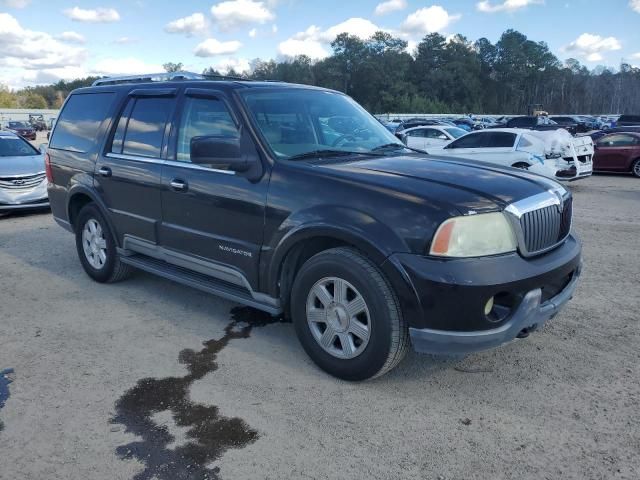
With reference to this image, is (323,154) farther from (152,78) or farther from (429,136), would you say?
(429,136)

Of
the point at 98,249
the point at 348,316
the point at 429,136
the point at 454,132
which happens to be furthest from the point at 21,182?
the point at 454,132

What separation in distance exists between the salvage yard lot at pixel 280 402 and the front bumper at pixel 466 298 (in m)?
0.49

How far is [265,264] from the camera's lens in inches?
153

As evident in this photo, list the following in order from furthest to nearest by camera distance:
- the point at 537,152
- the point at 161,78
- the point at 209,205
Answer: the point at 537,152 → the point at 161,78 → the point at 209,205

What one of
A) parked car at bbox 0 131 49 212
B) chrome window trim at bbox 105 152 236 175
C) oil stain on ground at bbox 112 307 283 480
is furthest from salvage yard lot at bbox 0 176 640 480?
parked car at bbox 0 131 49 212

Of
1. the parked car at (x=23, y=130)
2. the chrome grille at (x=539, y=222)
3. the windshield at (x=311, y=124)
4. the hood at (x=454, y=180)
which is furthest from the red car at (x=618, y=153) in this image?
the parked car at (x=23, y=130)

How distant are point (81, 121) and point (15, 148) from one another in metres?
6.30

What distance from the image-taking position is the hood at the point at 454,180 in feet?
10.6

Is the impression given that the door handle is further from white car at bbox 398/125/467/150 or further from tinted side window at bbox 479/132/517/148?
white car at bbox 398/125/467/150

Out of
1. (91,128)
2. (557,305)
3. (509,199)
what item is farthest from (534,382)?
(91,128)

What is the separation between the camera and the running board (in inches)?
160

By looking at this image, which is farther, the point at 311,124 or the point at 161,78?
the point at 161,78

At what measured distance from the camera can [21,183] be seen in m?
9.88

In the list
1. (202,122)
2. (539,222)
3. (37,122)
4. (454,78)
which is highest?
(454,78)
